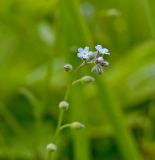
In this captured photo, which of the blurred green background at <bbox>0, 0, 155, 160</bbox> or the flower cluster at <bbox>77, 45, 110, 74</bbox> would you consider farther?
the blurred green background at <bbox>0, 0, 155, 160</bbox>

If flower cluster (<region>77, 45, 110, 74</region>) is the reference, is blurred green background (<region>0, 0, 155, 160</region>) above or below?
above

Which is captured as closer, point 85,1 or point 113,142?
point 113,142

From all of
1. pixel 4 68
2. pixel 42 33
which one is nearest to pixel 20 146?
pixel 4 68

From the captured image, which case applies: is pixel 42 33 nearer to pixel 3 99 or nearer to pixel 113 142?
pixel 3 99

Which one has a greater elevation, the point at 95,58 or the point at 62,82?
the point at 62,82

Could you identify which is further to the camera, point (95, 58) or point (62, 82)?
point (62, 82)

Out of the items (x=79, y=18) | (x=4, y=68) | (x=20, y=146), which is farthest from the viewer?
(x=4, y=68)

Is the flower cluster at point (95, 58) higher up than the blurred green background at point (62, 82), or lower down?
lower down

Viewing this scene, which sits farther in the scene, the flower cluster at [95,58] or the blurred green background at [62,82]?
the blurred green background at [62,82]
